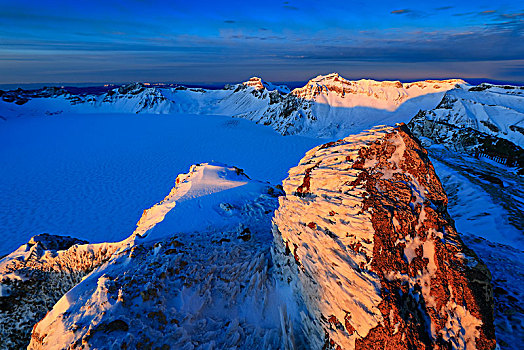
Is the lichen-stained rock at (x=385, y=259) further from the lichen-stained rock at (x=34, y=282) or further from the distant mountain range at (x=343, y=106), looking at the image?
the distant mountain range at (x=343, y=106)

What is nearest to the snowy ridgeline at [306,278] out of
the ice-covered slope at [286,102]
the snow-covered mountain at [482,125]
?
the snow-covered mountain at [482,125]

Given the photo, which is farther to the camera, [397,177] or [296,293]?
[296,293]

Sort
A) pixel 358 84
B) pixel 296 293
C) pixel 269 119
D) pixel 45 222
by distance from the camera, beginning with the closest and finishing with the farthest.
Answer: pixel 296 293, pixel 45 222, pixel 269 119, pixel 358 84

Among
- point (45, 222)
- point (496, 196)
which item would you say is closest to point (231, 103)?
point (45, 222)

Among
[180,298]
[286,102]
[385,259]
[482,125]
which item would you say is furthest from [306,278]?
[286,102]

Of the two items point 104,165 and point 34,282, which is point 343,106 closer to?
point 104,165

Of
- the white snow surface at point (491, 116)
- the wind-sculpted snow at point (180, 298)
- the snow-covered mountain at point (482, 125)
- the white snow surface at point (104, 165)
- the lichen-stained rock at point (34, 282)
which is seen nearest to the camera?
the wind-sculpted snow at point (180, 298)

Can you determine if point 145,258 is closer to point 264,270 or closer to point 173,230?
point 173,230
